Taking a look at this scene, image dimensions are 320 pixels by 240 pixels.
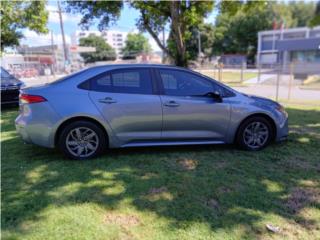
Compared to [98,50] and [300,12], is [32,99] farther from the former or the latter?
[98,50]

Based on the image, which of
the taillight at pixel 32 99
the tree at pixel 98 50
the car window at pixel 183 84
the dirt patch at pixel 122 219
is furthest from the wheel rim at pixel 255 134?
the tree at pixel 98 50

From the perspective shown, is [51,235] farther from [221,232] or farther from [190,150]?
[190,150]

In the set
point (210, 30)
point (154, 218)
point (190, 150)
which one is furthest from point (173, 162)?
point (210, 30)

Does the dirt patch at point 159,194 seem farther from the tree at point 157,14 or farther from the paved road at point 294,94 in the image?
the paved road at point 294,94

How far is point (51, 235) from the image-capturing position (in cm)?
281

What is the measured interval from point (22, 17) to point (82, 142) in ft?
36.6

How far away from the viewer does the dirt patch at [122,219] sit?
9.88ft

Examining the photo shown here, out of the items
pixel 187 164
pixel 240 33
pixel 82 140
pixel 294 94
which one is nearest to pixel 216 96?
pixel 187 164

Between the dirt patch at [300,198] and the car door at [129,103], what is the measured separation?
2.19m

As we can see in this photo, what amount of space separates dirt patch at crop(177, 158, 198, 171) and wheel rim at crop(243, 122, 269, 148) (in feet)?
3.72

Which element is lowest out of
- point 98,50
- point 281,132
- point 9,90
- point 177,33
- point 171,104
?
point 281,132

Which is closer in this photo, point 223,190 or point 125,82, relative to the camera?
point 223,190

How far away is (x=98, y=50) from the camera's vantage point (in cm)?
8900

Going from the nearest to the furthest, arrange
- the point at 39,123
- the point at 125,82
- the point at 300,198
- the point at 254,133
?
the point at 300,198 < the point at 39,123 < the point at 125,82 < the point at 254,133
